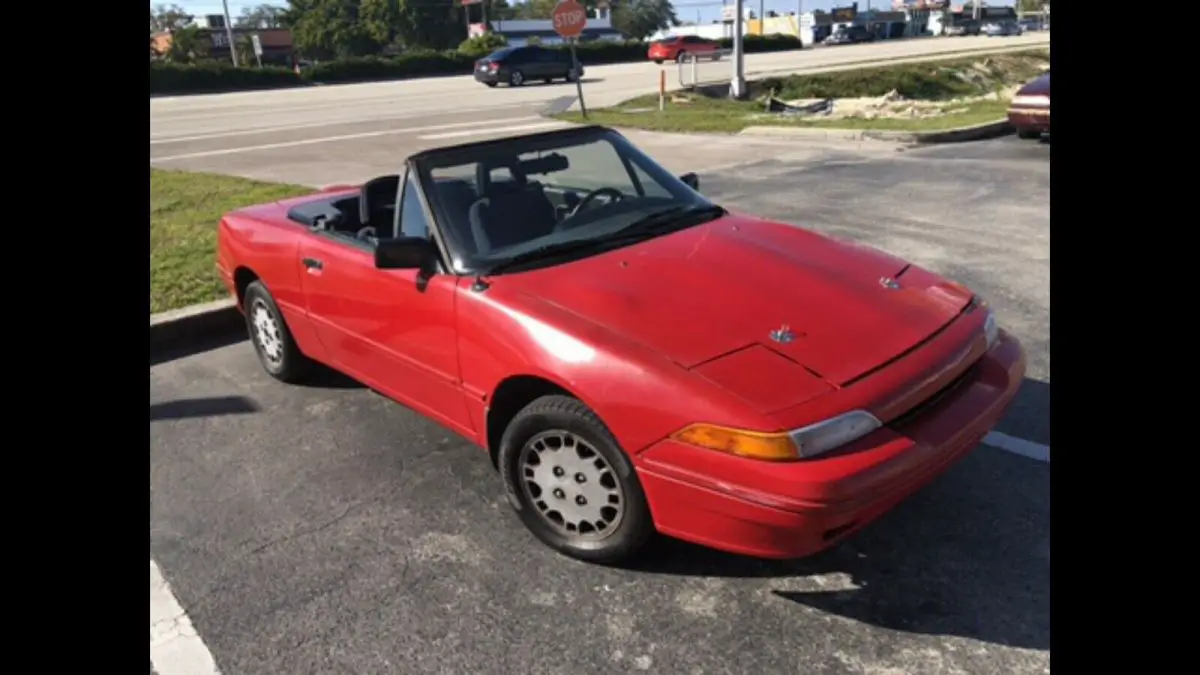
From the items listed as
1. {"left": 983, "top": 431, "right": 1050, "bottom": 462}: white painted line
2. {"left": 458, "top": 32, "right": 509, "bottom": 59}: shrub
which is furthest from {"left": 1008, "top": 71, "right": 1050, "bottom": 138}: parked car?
{"left": 458, "top": 32, "right": 509, "bottom": 59}: shrub

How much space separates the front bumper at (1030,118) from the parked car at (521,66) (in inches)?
853

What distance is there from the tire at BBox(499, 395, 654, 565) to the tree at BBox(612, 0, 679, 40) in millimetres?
114003

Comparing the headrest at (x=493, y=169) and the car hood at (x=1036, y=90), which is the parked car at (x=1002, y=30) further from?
the headrest at (x=493, y=169)

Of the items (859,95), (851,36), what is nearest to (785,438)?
(859,95)

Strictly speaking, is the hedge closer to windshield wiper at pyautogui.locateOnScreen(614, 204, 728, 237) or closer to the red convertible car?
the red convertible car

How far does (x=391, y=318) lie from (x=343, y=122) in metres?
18.6

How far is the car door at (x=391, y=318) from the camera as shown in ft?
11.4

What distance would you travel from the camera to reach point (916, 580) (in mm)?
2898

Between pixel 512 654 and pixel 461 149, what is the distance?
2226 millimetres

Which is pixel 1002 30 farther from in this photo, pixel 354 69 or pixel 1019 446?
pixel 1019 446

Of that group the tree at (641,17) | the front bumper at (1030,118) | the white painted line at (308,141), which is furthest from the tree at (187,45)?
the front bumper at (1030,118)
